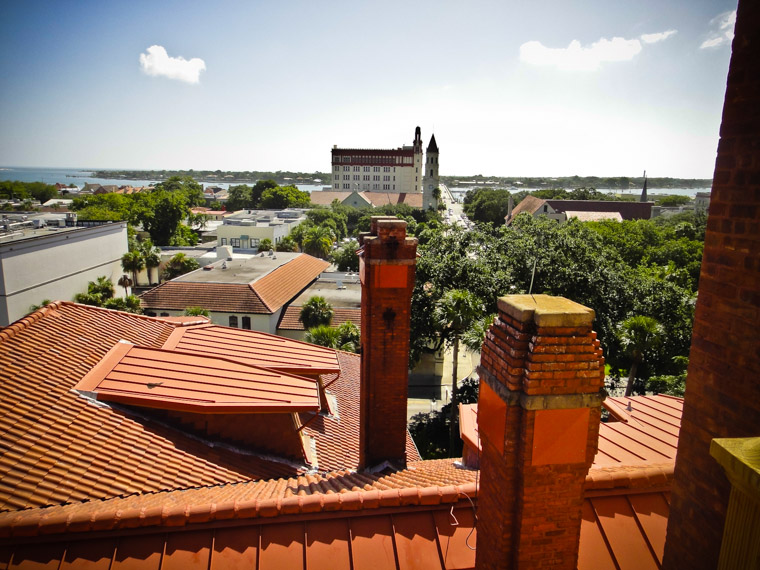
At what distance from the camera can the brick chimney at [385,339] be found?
24.5ft

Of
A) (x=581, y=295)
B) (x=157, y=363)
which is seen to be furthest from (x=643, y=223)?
(x=157, y=363)

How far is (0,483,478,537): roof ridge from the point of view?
488 centimetres

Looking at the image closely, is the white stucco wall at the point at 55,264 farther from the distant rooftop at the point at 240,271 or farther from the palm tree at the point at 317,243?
the palm tree at the point at 317,243

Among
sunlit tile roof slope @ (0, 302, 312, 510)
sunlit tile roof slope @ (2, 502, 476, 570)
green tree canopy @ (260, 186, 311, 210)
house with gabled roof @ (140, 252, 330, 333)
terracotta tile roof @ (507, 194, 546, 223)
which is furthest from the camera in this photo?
green tree canopy @ (260, 186, 311, 210)

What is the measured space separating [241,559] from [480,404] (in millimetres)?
3014

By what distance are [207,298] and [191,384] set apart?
24.0 meters

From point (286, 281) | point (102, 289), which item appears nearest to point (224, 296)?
point (286, 281)

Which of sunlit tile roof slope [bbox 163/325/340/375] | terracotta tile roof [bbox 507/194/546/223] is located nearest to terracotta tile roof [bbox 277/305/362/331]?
sunlit tile roof slope [bbox 163/325/340/375]

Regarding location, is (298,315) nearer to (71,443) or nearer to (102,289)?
(102,289)

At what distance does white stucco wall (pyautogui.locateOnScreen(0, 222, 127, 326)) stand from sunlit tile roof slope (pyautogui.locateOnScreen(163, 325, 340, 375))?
29375mm

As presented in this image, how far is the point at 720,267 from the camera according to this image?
361 centimetres

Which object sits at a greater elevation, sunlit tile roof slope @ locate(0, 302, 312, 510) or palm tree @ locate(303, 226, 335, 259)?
sunlit tile roof slope @ locate(0, 302, 312, 510)

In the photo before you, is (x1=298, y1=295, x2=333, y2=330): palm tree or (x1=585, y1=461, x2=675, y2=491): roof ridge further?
(x1=298, y1=295, x2=333, y2=330): palm tree

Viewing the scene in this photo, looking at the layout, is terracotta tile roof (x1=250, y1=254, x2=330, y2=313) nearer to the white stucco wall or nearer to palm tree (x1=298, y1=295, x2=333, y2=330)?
palm tree (x1=298, y1=295, x2=333, y2=330)
